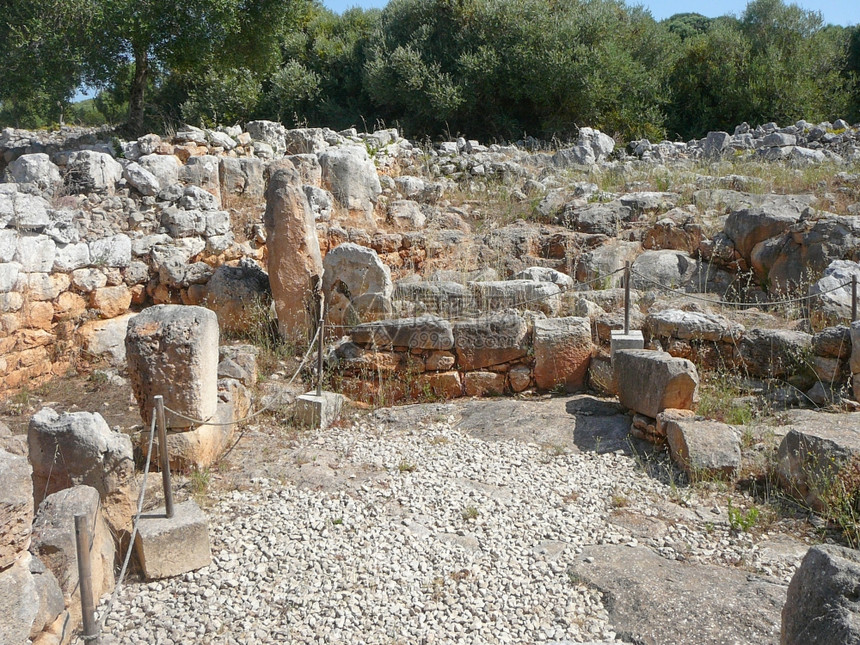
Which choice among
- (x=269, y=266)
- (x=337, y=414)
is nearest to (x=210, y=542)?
(x=337, y=414)

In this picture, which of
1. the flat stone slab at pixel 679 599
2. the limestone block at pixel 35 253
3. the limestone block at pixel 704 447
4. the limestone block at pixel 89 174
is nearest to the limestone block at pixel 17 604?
the flat stone slab at pixel 679 599

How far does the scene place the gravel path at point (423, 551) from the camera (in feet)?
12.3

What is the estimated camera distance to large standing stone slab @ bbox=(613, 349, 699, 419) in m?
5.97

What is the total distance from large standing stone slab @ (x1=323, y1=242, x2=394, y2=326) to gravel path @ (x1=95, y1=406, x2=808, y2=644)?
2.15 metres

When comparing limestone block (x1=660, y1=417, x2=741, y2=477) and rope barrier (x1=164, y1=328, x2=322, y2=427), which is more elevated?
rope barrier (x1=164, y1=328, x2=322, y2=427)

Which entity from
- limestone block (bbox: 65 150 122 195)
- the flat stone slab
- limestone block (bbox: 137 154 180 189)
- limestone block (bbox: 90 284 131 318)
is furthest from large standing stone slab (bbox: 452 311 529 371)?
limestone block (bbox: 65 150 122 195)

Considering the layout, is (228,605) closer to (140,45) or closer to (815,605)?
(815,605)

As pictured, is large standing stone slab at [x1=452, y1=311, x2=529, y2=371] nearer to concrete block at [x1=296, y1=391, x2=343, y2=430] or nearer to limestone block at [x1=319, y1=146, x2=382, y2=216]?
concrete block at [x1=296, y1=391, x2=343, y2=430]

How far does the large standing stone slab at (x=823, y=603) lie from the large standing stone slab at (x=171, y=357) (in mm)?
4143

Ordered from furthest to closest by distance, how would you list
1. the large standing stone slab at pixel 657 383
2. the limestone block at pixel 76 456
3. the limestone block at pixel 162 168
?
the limestone block at pixel 162 168 < the large standing stone slab at pixel 657 383 < the limestone block at pixel 76 456

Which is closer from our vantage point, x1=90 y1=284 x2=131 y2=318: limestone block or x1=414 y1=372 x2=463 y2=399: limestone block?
x1=414 y1=372 x2=463 y2=399: limestone block

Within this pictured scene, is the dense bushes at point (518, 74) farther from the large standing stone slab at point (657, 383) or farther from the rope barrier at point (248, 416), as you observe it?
the large standing stone slab at point (657, 383)

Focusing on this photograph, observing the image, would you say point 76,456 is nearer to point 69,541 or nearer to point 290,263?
point 69,541

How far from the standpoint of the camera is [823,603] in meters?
2.40
